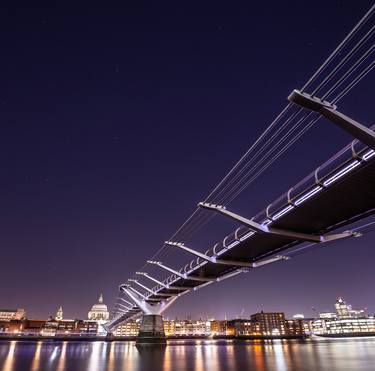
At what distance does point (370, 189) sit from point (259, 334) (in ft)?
661

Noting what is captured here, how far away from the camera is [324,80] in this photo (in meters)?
12.1

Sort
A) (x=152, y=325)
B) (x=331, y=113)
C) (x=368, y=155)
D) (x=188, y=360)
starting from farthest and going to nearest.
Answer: (x=152, y=325) → (x=188, y=360) → (x=368, y=155) → (x=331, y=113)

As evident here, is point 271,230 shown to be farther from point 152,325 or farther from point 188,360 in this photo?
point 152,325

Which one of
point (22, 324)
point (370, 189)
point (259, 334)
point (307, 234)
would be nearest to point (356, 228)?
point (307, 234)

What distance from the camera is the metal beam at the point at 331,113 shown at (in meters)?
12.0

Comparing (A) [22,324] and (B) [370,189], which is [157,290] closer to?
(B) [370,189]

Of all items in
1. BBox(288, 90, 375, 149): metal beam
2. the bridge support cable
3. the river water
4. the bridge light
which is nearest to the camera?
BBox(288, 90, 375, 149): metal beam

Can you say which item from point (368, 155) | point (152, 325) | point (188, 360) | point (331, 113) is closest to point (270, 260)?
point (188, 360)

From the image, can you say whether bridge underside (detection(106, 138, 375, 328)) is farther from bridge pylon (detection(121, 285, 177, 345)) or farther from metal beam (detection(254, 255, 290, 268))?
bridge pylon (detection(121, 285, 177, 345))

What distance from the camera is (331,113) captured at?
1220 cm

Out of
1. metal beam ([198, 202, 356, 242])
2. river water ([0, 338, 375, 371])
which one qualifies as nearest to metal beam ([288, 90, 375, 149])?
metal beam ([198, 202, 356, 242])

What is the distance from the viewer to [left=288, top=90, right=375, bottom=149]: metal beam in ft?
39.3

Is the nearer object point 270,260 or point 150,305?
point 270,260

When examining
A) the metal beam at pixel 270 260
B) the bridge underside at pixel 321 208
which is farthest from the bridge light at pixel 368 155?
the metal beam at pixel 270 260
